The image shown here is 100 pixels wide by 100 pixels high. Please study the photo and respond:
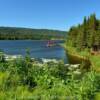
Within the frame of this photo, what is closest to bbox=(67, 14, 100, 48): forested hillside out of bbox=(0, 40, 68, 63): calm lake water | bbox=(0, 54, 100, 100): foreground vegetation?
bbox=(0, 40, 68, 63): calm lake water

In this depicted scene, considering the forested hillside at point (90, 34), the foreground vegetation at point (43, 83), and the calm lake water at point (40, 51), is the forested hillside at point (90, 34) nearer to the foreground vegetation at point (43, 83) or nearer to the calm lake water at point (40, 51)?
the calm lake water at point (40, 51)

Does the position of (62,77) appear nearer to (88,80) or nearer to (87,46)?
(88,80)

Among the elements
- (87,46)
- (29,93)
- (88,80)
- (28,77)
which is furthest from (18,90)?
(87,46)

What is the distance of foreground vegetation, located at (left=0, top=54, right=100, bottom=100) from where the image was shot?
571cm

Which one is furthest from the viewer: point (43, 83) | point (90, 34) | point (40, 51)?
point (40, 51)

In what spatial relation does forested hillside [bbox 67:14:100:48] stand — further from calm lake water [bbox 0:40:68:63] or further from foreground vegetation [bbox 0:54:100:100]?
foreground vegetation [bbox 0:54:100:100]

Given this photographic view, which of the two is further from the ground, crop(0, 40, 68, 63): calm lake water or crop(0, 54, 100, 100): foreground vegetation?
crop(0, 54, 100, 100): foreground vegetation

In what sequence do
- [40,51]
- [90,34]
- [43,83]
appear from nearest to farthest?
[43,83] < [90,34] < [40,51]

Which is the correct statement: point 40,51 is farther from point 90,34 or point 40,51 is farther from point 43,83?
point 43,83

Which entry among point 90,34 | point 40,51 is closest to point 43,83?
point 90,34

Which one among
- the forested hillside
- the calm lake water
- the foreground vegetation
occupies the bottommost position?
the calm lake water

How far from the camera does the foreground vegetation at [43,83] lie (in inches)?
225

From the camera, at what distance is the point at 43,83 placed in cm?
653

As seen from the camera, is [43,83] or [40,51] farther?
[40,51]
